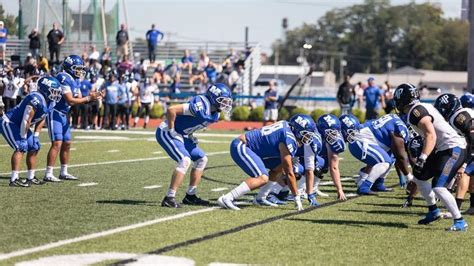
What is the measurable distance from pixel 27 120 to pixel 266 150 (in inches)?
153

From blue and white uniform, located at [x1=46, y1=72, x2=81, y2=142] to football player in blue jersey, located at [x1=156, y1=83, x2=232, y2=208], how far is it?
3.19 metres

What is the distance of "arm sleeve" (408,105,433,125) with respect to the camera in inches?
419

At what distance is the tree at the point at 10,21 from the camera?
103 feet

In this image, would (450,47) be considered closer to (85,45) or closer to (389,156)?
(85,45)

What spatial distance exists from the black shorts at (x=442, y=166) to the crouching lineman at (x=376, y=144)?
357cm

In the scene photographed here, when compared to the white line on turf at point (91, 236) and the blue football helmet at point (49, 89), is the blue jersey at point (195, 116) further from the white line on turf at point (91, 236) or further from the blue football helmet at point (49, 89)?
the blue football helmet at point (49, 89)

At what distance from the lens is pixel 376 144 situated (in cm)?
1499

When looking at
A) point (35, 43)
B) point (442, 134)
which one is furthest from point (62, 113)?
point (35, 43)

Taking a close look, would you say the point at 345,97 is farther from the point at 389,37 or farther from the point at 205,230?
the point at 389,37

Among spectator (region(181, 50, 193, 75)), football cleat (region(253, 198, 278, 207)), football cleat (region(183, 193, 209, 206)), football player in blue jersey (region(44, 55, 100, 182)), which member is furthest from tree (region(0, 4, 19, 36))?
football cleat (region(253, 198, 278, 207))

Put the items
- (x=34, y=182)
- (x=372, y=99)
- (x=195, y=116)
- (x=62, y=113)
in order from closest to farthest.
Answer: (x=195, y=116) → (x=34, y=182) → (x=62, y=113) → (x=372, y=99)

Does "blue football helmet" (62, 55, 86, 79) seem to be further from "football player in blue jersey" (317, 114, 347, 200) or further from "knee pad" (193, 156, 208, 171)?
"football player in blue jersey" (317, 114, 347, 200)

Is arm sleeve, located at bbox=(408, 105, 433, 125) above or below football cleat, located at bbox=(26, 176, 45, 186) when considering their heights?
above

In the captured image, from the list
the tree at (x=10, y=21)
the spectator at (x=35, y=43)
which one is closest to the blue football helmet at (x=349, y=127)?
the tree at (x=10, y=21)
